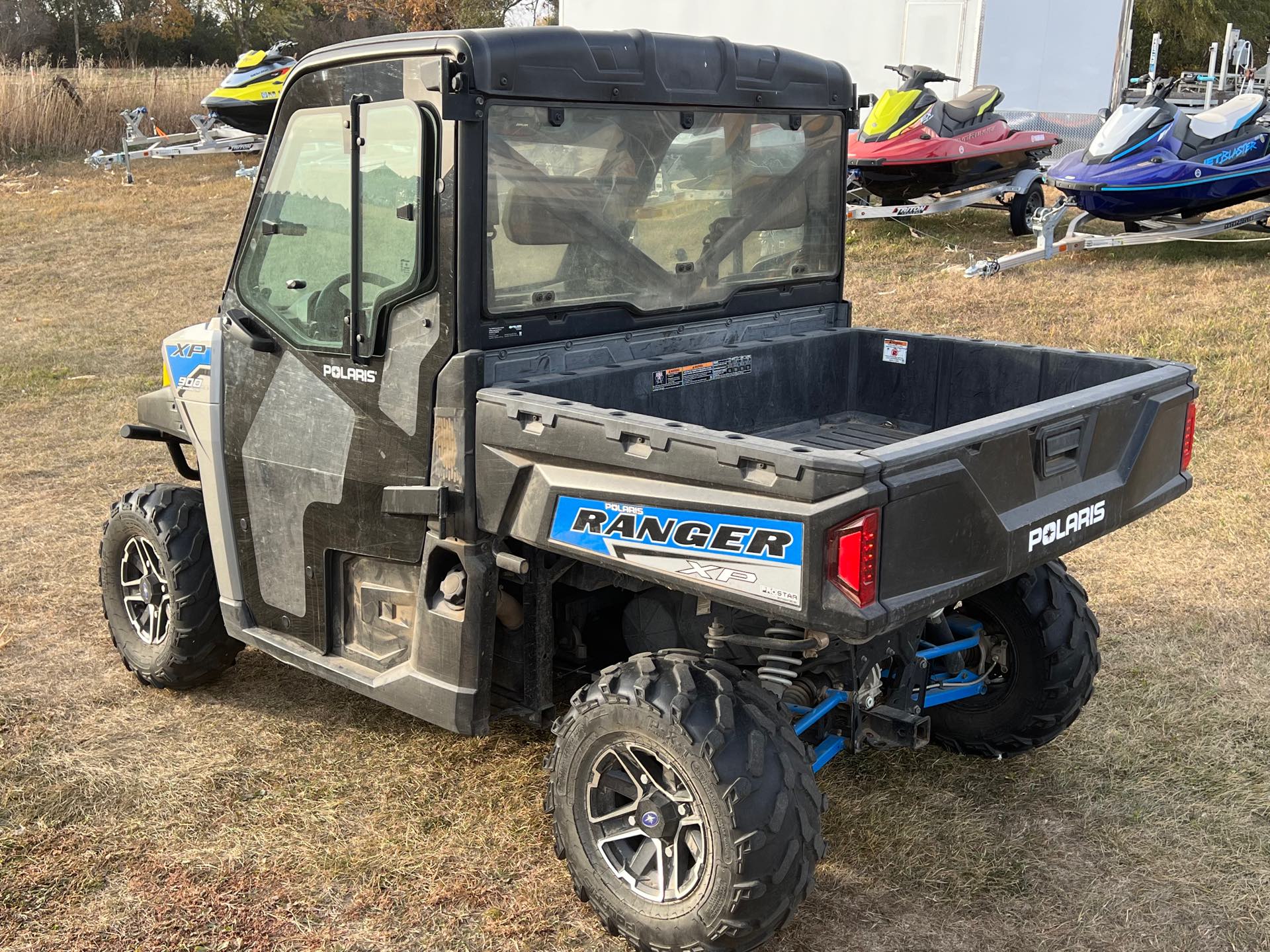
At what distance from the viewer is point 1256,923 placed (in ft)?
10.9

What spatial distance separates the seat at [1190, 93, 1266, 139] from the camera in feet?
34.5

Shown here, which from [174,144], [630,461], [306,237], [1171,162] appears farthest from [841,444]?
[174,144]

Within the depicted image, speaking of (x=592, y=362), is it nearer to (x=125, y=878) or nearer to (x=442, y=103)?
(x=442, y=103)

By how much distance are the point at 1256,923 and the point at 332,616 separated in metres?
2.71

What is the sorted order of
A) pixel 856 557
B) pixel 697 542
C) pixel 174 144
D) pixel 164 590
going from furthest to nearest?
pixel 174 144 → pixel 164 590 → pixel 697 542 → pixel 856 557

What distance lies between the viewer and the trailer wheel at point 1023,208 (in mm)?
12500

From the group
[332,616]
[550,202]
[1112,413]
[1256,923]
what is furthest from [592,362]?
[1256,923]

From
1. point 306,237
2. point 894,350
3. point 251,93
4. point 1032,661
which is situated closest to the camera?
A: point 306,237

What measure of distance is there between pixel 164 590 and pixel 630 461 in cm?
230

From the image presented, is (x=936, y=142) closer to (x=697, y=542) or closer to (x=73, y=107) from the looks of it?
(x=697, y=542)

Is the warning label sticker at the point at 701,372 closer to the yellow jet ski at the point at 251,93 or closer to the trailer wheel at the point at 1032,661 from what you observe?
the trailer wheel at the point at 1032,661

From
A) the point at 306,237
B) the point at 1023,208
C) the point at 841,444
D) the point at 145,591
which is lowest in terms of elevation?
the point at 145,591

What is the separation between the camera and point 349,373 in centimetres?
355

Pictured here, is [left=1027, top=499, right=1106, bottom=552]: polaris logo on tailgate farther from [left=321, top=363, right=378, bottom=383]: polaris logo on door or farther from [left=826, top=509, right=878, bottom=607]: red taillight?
[left=321, top=363, right=378, bottom=383]: polaris logo on door
